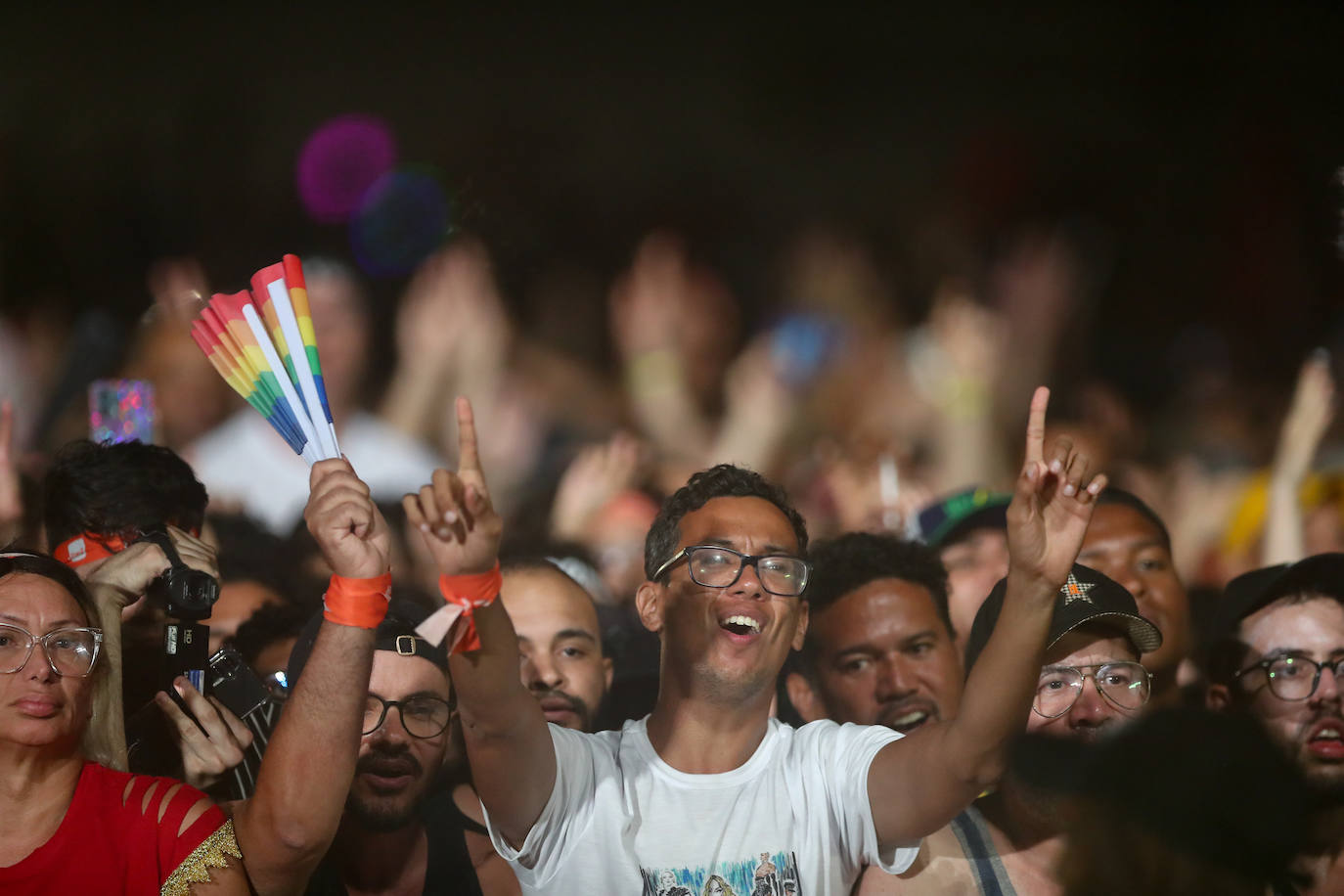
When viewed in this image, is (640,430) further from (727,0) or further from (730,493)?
(730,493)

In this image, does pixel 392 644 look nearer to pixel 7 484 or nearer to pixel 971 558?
pixel 7 484

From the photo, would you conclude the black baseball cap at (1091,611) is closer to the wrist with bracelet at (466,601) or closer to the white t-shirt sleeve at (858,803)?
the white t-shirt sleeve at (858,803)

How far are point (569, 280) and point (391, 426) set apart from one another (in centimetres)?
126

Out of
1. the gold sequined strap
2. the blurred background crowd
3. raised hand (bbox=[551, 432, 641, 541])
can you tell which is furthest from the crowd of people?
the blurred background crowd

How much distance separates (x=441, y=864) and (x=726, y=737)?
24.8 inches

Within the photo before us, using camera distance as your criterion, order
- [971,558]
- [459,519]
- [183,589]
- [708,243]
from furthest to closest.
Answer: [708,243] → [971,558] → [183,589] → [459,519]

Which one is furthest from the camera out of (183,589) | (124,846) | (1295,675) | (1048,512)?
(1295,675)

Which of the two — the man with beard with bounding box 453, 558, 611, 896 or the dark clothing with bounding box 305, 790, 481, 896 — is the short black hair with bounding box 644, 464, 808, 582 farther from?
the dark clothing with bounding box 305, 790, 481, 896

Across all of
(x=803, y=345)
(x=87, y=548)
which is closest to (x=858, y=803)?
(x=87, y=548)

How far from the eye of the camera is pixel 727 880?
2314 millimetres

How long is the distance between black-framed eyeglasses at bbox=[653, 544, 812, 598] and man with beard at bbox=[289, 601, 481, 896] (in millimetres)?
566

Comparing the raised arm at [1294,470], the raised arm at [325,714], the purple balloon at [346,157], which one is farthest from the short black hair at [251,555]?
the raised arm at [1294,470]

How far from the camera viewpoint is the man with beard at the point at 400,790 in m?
2.58

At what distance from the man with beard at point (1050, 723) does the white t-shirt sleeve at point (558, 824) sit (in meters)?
0.56
